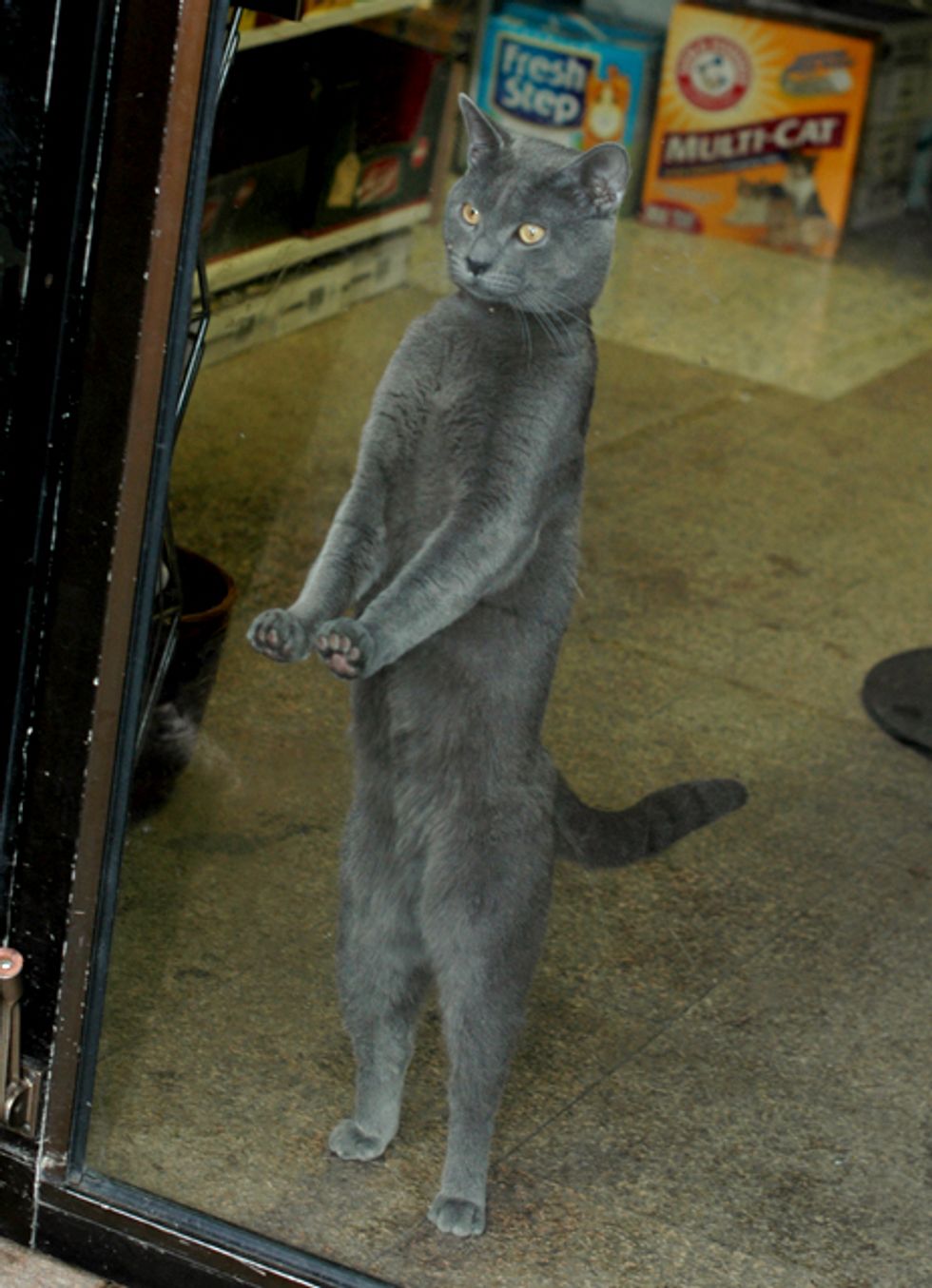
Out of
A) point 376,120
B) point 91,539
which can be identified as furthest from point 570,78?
point 91,539

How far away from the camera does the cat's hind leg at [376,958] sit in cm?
138

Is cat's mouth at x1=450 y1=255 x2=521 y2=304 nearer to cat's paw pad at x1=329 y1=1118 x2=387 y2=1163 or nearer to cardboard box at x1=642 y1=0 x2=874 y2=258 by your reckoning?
cardboard box at x1=642 y1=0 x2=874 y2=258

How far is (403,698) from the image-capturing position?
1.32 meters

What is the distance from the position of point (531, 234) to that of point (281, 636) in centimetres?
34

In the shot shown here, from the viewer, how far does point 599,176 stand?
1166 millimetres

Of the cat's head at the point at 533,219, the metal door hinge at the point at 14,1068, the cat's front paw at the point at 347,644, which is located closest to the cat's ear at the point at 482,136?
the cat's head at the point at 533,219

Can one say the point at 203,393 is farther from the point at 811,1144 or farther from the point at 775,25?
the point at 811,1144

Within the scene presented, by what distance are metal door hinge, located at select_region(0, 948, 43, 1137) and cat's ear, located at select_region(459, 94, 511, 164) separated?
29.4 inches

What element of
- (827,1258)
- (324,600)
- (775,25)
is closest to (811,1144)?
(827,1258)

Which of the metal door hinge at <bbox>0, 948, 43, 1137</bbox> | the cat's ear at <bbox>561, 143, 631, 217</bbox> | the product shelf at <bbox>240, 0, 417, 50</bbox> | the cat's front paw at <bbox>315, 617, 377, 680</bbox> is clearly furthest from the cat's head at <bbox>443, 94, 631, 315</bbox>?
the metal door hinge at <bbox>0, 948, 43, 1137</bbox>

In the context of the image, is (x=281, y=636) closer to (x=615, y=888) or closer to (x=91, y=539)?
(x=91, y=539)

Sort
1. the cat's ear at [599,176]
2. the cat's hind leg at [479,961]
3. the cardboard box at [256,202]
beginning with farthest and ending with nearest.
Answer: the cat's hind leg at [479,961], the cardboard box at [256,202], the cat's ear at [599,176]

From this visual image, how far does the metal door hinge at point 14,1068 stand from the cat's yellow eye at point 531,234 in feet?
2.36

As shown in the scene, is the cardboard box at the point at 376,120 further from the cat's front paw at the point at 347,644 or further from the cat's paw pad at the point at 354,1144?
the cat's paw pad at the point at 354,1144
